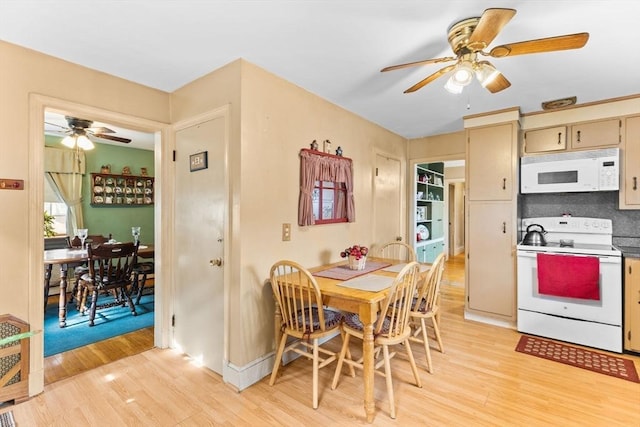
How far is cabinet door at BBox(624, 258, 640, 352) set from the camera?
272 cm

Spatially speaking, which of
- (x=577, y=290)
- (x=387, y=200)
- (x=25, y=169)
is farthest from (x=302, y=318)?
(x=577, y=290)

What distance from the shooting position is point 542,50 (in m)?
1.70

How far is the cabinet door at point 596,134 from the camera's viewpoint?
10.1 feet

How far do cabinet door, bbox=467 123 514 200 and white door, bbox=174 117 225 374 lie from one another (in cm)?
285

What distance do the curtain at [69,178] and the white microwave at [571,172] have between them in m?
6.19

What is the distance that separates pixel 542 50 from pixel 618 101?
2.21 metres

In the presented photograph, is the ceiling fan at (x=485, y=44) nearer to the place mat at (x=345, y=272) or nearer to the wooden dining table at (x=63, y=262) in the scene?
the place mat at (x=345, y=272)

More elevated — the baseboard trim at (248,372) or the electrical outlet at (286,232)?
the electrical outlet at (286,232)

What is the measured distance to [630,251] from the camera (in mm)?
2934

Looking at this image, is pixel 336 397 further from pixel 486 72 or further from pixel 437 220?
pixel 437 220

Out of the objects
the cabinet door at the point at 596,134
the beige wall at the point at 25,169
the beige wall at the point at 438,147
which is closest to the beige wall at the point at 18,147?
the beige wall at the point at 25,169

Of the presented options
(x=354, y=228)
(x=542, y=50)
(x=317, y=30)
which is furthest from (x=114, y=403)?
(x=542, y=50)

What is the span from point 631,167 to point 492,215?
1293 millimetres

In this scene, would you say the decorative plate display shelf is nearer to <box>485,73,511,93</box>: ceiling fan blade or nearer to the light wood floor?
the light wood floor
